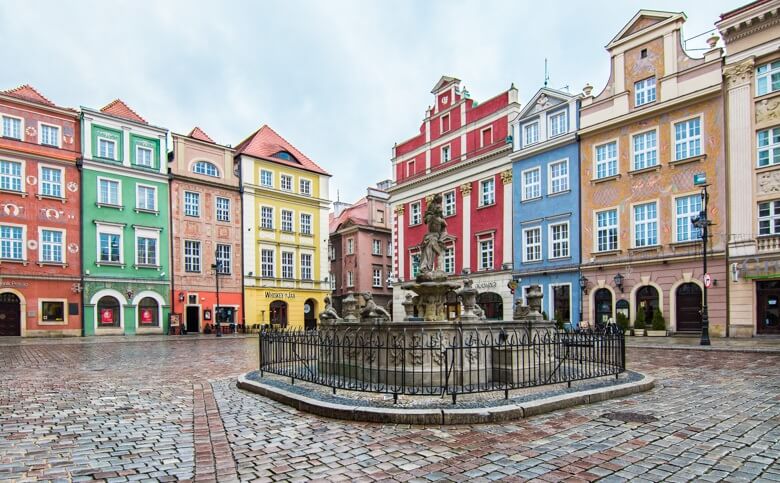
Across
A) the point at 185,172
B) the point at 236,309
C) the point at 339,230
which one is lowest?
the point at 236,309

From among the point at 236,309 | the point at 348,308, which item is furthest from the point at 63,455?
the point at 236,309

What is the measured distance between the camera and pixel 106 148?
32.7m

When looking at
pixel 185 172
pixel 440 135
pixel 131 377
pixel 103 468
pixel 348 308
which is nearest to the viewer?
pixel 103 468

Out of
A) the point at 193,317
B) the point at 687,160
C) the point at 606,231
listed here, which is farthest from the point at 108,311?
the point at 687,160

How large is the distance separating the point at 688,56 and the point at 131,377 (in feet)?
92.1

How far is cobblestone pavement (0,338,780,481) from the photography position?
4879 mm

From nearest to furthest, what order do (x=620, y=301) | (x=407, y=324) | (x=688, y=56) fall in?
1. (x=407, y=324)
2. (x=688, y=56)
3. (x=620, y=301)

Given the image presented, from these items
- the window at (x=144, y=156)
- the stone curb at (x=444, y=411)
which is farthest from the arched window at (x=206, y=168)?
the stone curb at (x=444, y=411)

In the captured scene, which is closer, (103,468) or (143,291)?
(103,468)

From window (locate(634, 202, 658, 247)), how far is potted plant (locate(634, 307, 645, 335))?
3.58 meters

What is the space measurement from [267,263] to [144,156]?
1169cm

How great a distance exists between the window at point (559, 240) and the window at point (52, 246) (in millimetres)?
29787

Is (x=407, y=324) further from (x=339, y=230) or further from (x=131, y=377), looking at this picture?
(x=339, y=230)

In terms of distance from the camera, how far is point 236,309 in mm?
37406
